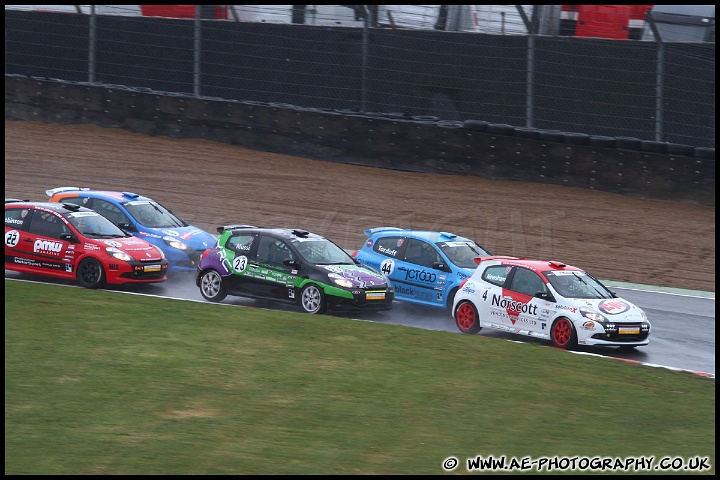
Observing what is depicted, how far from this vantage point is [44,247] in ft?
54.4

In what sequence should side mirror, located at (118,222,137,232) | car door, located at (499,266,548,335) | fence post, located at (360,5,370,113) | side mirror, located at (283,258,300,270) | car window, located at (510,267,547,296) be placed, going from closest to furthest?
car door, located at (499,266,548,335)
car window, located at (510,267,547,296)
side mirror, located at (283,258,300,270)
side mirror, located at (118,222,137,232)
fence post, located at (360,5,370,113)

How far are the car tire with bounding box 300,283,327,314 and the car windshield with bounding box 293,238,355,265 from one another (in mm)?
488

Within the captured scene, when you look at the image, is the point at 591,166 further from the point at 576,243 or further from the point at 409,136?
the point at 409,136

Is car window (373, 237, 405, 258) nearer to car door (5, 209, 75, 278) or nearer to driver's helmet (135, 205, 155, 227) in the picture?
driver's helmet (135, 205, 155, 227)

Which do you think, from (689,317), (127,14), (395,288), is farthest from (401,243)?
(127,14)

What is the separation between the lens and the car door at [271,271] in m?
15.8

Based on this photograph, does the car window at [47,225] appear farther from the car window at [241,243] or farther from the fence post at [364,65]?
the fence post at [364,65]

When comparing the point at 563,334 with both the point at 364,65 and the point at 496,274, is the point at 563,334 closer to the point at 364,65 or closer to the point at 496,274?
the point at 496,274

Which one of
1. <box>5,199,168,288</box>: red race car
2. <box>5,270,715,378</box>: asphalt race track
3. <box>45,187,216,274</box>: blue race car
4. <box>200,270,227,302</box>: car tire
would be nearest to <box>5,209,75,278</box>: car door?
<box>5,199,168,288</box>: red race car

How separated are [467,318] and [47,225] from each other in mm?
7423

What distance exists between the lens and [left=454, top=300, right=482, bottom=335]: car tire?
1496cm

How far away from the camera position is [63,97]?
2675cm

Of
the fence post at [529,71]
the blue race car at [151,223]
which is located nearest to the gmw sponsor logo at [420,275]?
the blue race car at [151,223]

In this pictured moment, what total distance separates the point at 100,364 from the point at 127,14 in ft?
59.5
